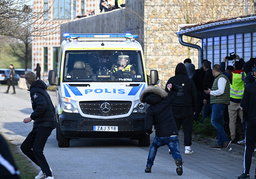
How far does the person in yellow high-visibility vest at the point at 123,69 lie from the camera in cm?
1265

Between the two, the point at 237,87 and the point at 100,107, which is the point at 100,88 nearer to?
the point at 100,107

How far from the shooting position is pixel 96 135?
12.0 meters

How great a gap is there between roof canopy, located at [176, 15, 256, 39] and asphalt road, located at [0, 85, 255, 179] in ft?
10.8

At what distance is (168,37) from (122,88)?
16.2 meters

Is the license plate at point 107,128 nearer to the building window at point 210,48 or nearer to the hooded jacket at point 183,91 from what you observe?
the hooded jacket at point 183,91

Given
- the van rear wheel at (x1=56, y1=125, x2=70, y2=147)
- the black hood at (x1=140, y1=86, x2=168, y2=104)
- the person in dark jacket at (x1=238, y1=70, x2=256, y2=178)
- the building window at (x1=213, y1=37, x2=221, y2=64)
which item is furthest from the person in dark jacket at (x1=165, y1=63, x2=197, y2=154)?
the building window at (x1=213, y1=37, x2=221, y2=64)

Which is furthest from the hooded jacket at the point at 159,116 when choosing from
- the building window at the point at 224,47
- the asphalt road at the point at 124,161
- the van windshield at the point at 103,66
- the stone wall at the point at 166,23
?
the stone wall at the point at 166,23

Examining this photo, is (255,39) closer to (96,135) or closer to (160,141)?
(96,135)

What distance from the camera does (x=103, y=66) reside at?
12.7 meters

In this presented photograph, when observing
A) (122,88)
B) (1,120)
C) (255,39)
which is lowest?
(1,120)

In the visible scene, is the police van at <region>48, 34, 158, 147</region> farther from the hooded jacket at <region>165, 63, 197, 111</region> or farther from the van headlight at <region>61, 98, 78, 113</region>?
the hooded jacket at <region>165, 63, 197, 111</region>

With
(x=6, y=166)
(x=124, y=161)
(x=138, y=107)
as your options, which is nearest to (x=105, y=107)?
(x=138, y=107)

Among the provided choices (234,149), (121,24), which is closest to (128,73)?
(234,149)

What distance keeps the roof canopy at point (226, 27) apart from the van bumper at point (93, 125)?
4063mm
